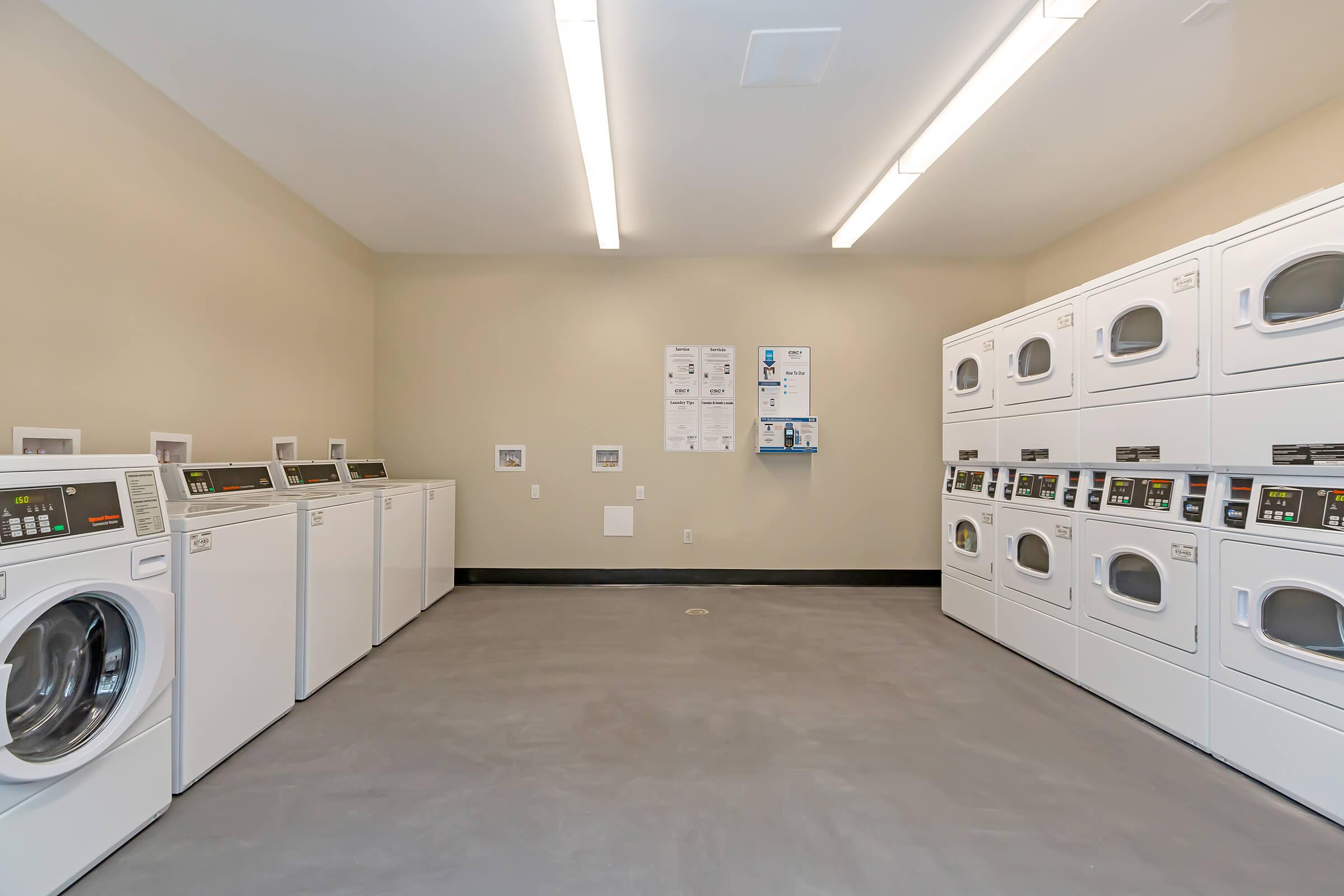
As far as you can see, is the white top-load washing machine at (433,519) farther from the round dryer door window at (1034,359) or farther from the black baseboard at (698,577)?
the round dryer door window at (1034,359)

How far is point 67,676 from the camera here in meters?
1.47

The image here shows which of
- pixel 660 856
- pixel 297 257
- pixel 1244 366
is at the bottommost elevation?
pixel 660 856

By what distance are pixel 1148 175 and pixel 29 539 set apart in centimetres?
523

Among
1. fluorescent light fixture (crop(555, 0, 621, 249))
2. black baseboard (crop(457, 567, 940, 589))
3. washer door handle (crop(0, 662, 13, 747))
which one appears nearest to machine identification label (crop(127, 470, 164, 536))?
washer door handle (crop(0, 662, 13, 747))

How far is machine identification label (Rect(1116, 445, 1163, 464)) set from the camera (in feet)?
7.59

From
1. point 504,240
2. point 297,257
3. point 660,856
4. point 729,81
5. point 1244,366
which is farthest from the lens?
point 504,240

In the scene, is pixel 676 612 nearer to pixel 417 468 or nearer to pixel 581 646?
pixel 581 646

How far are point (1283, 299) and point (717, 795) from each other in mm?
2690

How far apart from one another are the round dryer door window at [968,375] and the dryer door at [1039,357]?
254mm

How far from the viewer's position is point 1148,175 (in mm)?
3215

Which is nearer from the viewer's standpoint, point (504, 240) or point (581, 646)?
point (581, 646)

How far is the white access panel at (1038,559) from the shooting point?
2.78 metres

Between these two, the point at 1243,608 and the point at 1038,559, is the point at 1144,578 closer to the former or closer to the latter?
the point at 1243,608

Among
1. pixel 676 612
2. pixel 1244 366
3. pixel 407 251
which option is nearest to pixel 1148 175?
pixel 1244 366
